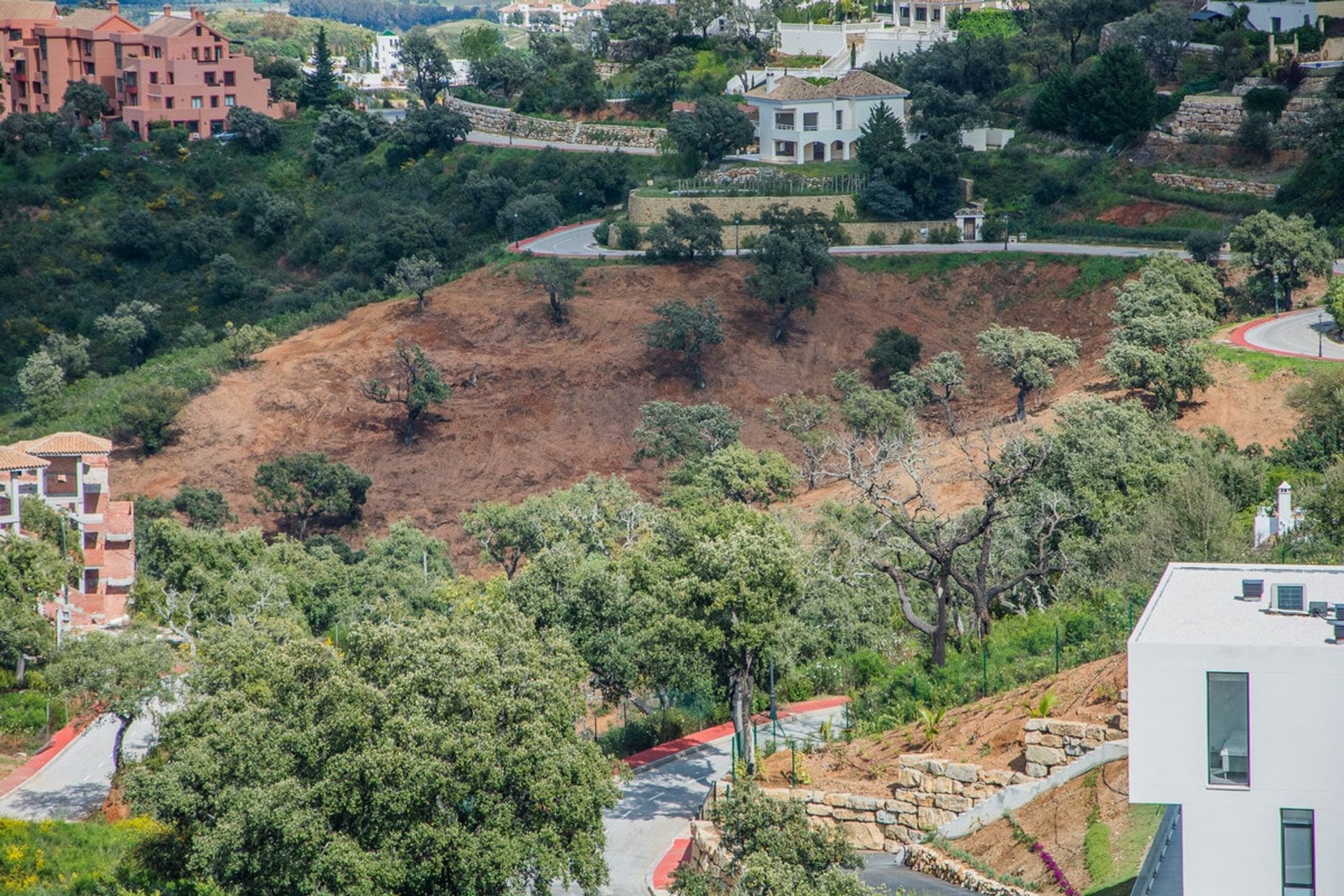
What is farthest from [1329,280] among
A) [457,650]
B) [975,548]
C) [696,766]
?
[457,650]

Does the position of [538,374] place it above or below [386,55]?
below

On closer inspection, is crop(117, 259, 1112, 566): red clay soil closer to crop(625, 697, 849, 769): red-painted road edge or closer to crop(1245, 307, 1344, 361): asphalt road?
crop(1245, 307, 1344, 361): asphalt road

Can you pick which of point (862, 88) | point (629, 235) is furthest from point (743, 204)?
point (862, 88)

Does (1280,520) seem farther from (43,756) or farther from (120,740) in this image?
(43,756)

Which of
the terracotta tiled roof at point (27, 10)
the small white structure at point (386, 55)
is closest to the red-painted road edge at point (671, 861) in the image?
the terracotta tiled roof at point (27, 10)

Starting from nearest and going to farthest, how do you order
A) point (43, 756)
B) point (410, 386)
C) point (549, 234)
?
point (43, 756) < point (410, 386) < point (549, 234)

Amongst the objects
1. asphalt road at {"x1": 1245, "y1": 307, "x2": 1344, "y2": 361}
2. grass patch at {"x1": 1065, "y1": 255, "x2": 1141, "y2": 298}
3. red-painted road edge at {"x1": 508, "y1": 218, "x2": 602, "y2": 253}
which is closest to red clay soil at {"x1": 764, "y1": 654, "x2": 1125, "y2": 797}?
asphalt road at {"x1": 1245, "y1": 307, "x2": 1344, "y2": 361}
